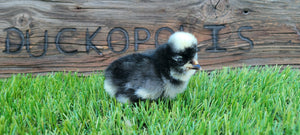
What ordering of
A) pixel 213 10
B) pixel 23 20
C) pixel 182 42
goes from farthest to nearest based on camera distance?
pixel 213 10 → pixel 23 20 → pixel 182 42

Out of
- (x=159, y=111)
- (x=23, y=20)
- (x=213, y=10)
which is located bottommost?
(x=159, y=111)

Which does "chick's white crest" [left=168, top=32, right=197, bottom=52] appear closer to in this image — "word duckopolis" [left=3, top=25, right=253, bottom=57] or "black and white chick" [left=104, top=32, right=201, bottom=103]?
"black and white chick" [left=104, top=32, right=201, bottom=103]

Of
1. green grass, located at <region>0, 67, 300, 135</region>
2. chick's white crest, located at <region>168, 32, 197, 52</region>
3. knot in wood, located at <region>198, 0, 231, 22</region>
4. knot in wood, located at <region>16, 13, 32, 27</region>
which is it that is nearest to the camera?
green grass, located at <region>0, 67, 300, 135</region>

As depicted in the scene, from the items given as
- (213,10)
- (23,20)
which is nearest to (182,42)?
(213,10)

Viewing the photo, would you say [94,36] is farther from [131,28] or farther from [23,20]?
[23,20]

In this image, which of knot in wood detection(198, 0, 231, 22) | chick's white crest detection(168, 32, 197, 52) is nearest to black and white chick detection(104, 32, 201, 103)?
chick's white crest detection(168, 32, 197, 52)

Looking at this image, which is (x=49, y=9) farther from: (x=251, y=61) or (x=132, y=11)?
(x=251, y=61)

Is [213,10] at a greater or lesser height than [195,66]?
greater
